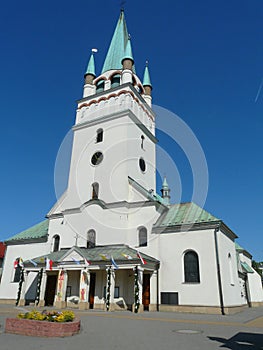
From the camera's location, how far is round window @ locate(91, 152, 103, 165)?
28.2m

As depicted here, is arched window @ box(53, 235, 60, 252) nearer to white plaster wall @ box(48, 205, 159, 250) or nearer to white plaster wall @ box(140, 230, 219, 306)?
white plaster wall @ box(48, 205, 159, 250)

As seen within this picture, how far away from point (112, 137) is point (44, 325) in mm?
21174

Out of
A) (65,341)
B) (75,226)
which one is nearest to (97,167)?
(75,226)

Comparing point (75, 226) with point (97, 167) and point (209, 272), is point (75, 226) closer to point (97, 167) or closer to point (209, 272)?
point (97, 167)

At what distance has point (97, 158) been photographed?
1122 inches

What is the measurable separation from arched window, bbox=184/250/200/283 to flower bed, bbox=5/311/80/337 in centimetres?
1345

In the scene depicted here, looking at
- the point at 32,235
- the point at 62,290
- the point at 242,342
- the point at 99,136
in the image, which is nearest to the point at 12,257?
the point at 32,235

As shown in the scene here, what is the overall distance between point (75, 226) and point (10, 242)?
9.60 meters

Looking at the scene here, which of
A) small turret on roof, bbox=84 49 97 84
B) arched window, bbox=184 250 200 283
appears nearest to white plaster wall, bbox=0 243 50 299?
arched window, bbox=184 250 200 283

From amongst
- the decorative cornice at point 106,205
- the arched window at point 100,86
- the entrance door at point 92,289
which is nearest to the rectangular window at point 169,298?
the entrance door at point 92,289

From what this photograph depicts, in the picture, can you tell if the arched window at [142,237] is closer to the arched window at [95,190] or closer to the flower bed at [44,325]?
the arched window at [95,190]

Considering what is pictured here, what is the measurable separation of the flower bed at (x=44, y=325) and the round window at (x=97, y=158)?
19.4m

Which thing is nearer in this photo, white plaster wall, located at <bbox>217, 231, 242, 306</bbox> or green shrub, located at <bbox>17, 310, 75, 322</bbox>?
green shrub, located at <bbox>17, 310, 75, 322</bbox>

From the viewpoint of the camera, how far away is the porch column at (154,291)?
21.3 meters
